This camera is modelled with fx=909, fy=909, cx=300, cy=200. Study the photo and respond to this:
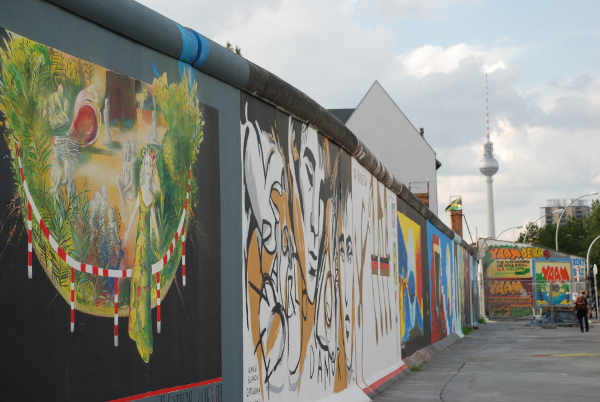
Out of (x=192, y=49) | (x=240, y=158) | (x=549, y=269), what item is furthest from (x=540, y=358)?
(x=549, y=269)

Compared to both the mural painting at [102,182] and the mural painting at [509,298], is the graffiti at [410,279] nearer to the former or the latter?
the mural painting at [102,182]

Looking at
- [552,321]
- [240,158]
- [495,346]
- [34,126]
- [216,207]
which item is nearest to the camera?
[34,126]

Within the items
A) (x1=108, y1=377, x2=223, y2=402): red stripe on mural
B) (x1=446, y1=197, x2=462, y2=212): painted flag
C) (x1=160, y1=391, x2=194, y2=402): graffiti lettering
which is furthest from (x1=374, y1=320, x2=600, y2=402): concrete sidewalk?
(x1=446, y1=197, x2=462, y2=212): painted flag

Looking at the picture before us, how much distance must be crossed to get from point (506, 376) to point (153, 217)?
11.0m

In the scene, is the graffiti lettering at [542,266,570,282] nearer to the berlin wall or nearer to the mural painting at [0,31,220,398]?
the berlin wall

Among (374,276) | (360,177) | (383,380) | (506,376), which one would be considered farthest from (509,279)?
(360,177)

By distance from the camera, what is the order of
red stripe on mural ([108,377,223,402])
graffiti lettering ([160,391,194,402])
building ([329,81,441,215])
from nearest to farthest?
red stripe on mural ([108,377,223,402]) → graffiti lettering ([160,391,194,402]) → building ([329,81,441,215])

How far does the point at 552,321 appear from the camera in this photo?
3984 cm

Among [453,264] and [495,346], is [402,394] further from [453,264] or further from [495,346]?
[453,264]

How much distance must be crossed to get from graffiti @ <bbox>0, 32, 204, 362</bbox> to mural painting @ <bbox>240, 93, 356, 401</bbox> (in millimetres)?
1655

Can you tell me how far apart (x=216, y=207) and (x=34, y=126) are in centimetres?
246

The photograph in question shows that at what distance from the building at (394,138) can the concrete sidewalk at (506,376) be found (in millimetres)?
A: 37275

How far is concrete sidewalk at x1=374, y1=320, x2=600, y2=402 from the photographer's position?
40.4ft

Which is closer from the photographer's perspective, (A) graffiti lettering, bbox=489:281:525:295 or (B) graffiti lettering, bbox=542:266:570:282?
(A) graffiti lettering, bbox=489:281:525:295
